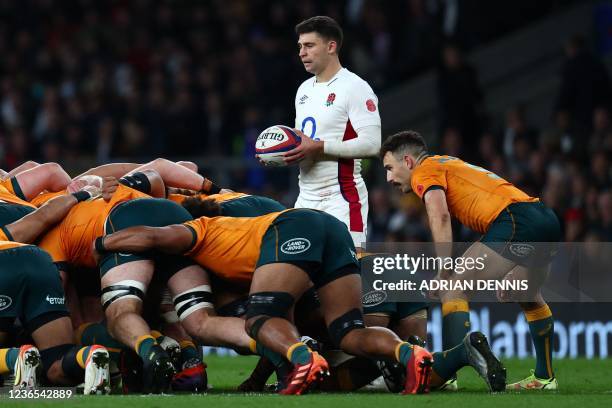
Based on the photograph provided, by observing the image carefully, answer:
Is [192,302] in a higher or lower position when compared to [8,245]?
lower

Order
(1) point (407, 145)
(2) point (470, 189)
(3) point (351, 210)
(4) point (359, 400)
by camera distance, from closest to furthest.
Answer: (4) point (359, 400) → (2) point (470, 189) → (1) point (407, 145) → (3) point (351, 210)

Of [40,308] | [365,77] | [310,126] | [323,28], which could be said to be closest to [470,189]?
[310,126]

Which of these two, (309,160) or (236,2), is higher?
(236,2)

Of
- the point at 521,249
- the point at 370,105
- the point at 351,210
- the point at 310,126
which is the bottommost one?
the point at 521,249

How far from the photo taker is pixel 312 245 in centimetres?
726

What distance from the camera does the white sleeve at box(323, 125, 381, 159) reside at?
8.65 metres

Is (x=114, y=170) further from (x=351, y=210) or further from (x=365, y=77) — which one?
(x=365, y=77)

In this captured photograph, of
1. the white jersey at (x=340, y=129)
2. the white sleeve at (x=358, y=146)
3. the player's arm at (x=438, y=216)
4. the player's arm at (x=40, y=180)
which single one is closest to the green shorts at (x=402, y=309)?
the player's arm at (x=438, y=216)

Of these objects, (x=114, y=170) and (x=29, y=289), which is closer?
(x=29, y=289)

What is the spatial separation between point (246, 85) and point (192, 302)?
29.9 feet

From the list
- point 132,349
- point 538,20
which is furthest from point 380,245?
point 538,20

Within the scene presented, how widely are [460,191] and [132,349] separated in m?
2.45

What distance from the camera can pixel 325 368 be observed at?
6.87m

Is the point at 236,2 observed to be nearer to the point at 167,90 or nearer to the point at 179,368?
the point at 167,90
